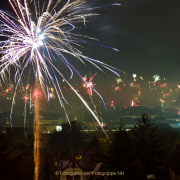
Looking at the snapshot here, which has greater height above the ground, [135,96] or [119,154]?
[135,96]

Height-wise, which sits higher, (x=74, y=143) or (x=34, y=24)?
(x=34, y=24)

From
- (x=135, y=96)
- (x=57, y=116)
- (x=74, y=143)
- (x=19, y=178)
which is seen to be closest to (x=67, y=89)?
(x=57, y=116)

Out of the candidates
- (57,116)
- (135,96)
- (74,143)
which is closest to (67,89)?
(57,116)

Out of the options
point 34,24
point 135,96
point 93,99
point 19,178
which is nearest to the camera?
point 34,24

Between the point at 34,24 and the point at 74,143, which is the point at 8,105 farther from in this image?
the point at 34,24

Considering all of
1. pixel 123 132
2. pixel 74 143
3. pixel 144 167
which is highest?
pixel 123 132

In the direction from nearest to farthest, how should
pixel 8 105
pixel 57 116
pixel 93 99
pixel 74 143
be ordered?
1. pixel 74 143
2. pixel 57 116
3. pixel 8 105
4. pixel 93 99

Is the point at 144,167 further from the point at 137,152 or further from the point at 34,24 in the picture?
the point at 34,24

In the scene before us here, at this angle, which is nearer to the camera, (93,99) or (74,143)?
(74,143)

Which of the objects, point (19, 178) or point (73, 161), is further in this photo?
point (19, 178)
